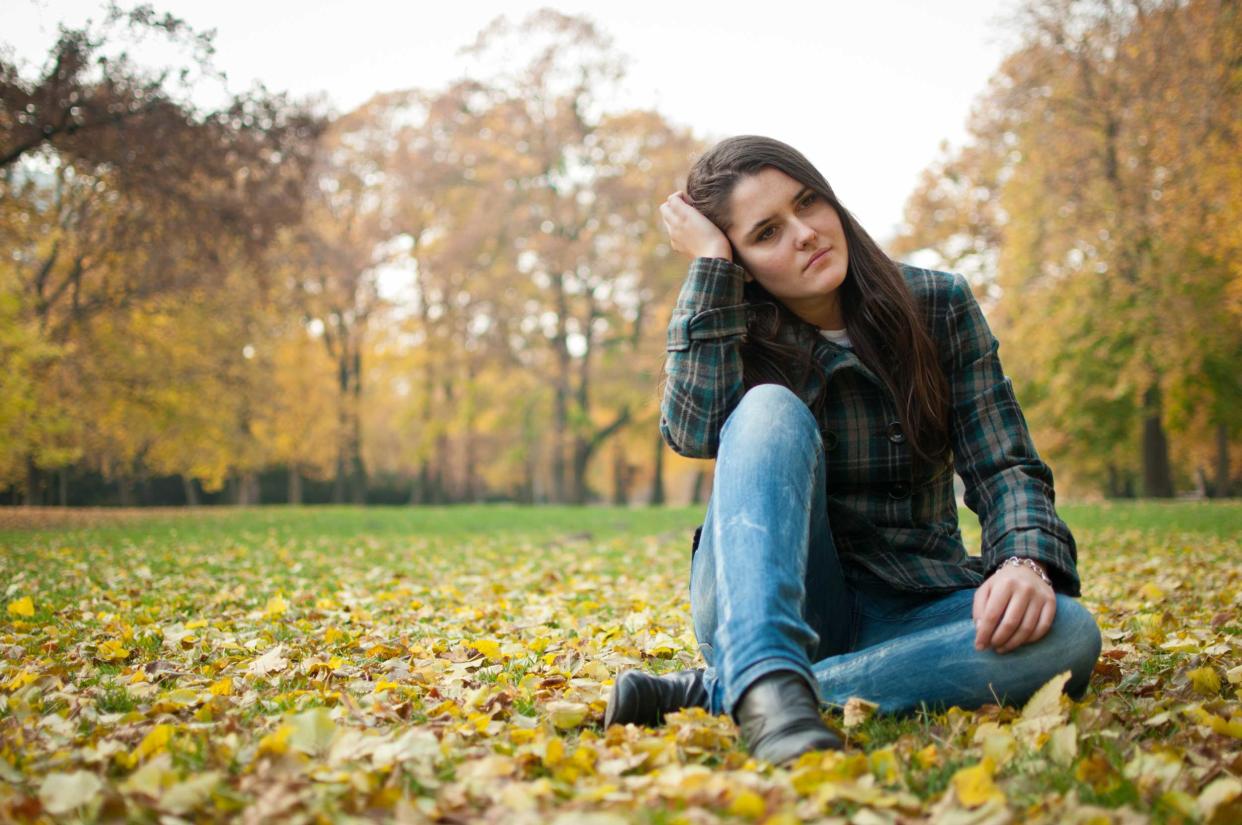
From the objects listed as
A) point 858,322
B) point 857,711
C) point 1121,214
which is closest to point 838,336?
point 858,322

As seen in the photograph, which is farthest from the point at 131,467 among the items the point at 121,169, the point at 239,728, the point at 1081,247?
the point at 239,728

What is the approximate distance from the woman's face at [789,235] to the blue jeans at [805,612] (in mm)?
464

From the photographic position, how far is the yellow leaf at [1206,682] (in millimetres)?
2508

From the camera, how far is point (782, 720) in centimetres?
184

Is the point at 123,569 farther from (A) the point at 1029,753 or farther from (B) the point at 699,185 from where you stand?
(A) the point at 1029,753

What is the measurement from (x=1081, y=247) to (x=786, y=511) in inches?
768

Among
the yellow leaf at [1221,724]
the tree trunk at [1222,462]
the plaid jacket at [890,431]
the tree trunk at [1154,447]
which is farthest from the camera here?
the tree trunk at [1222,462]

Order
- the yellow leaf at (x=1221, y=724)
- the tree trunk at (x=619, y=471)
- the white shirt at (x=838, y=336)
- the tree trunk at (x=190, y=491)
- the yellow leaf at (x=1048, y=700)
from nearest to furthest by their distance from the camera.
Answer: the yellow leaf at (x=1221, y=724) < the yellow leaf at (x=1048, y=700) < the white shirt at (x=838, y=336) < the tree trunk at (x=190, y=491) < the tree trunk at (x=619, y=471)

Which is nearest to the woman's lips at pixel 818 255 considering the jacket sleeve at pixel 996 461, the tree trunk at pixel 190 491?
the jacket sleeve at pixel 996 461

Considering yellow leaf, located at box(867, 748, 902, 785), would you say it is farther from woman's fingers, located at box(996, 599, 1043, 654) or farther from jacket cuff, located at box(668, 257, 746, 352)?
jacket cuff, located at box(668, 257, 746, 352)

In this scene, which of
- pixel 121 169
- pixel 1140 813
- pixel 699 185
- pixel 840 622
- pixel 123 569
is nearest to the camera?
pixel 1140 813

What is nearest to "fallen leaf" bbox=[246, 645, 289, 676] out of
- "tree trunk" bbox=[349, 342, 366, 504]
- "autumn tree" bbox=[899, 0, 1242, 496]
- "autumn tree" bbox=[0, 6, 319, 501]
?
"autumn tree" bbox=[0, 6, 319, 501]

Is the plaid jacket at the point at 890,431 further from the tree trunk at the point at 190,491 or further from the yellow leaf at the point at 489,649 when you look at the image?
the tree trunk at the point at 190,491

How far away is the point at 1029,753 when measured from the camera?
1.90 metres
